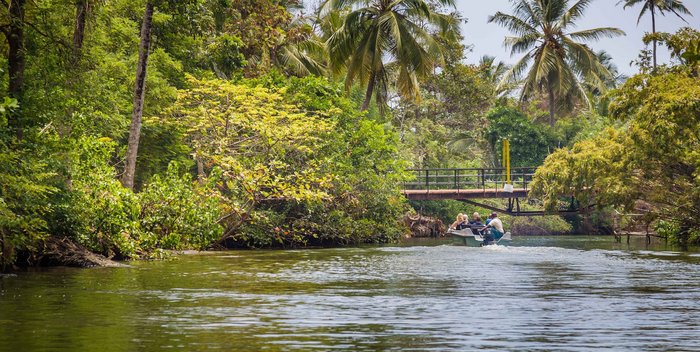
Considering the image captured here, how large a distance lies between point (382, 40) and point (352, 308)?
3374cm

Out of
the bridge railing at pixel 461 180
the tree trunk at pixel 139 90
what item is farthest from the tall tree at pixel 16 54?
the bridge railing at pixel 461 180

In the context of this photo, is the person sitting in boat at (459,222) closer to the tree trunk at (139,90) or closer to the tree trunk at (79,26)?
the tree trunk at (139,90)

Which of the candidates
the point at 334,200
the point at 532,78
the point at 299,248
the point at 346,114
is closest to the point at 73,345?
the point at 299,248

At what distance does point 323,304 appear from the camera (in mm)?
15773

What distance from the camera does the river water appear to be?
37.1 ft

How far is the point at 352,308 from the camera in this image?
49.8 ft

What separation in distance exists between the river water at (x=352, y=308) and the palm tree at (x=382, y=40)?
22.6 meters

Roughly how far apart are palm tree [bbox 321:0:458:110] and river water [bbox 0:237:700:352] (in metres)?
22.6

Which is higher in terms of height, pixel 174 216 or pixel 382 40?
pixel 382 40

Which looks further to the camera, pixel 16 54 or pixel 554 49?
pixel 554 49

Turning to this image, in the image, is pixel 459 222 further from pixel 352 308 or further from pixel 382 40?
pixel 352 308

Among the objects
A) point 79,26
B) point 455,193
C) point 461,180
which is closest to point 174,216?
point 79,26

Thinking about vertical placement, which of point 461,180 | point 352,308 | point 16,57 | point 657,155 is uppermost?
point 16,57

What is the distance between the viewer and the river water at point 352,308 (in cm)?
1131
